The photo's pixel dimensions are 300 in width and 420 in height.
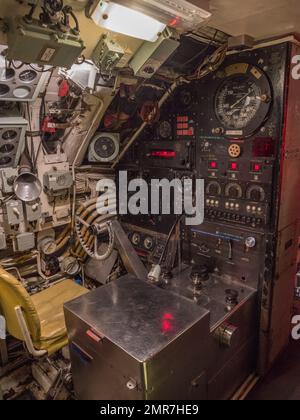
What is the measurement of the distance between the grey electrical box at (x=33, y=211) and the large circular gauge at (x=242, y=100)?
183 cm

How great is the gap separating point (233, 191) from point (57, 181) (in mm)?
1653

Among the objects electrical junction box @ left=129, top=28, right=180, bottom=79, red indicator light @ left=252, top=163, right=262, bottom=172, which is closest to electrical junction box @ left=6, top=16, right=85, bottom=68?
electrical junction box @ left=129, top=28, right=180, bottom=79

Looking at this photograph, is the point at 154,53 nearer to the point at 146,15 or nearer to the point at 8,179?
the point at 146,15

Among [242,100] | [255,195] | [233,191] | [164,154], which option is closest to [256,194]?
[255,195]

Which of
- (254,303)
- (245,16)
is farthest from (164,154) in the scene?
(254,303)

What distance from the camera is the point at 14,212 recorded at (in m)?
2.55

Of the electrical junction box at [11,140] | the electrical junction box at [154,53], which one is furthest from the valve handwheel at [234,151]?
the electrical junction box at [11,140]

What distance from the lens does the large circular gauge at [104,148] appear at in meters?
3.06

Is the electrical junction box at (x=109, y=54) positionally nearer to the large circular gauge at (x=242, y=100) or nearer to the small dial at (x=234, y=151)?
the large circular gauge at (x=242, y=100)

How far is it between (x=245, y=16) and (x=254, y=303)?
6.59ft

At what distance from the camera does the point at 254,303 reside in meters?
2.32

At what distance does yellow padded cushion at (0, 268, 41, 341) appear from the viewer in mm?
1853

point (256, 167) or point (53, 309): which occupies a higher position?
point (256, 167)

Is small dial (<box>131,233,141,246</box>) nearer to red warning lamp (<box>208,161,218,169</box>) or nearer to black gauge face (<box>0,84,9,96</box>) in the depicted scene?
red warning lamp (<box>208,161,218,169</box>)
